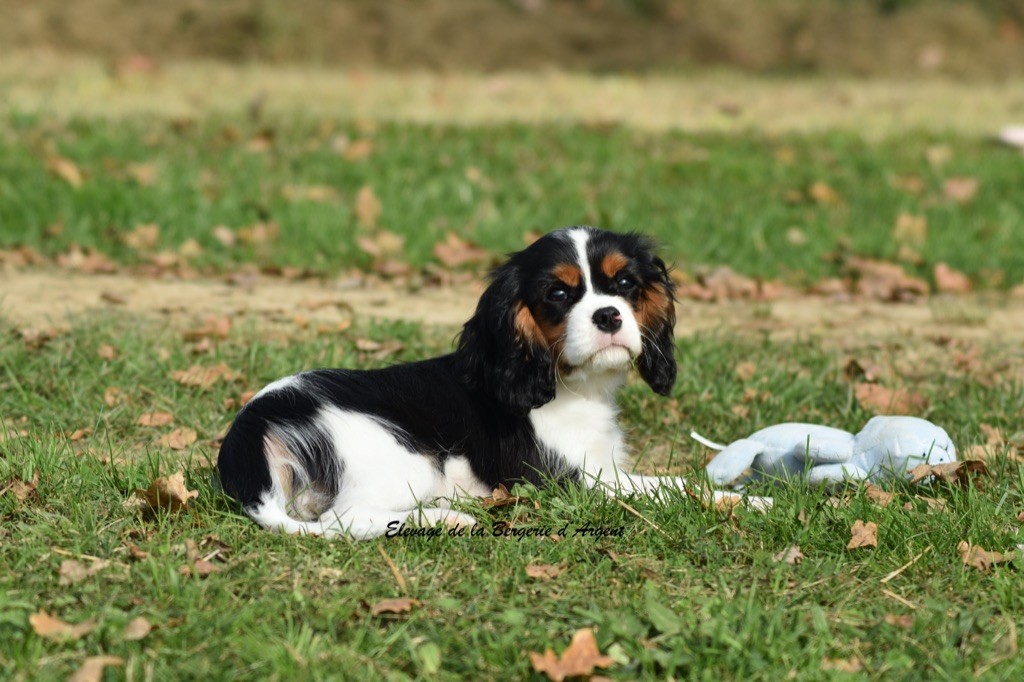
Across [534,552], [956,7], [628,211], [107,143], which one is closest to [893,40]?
[956,7]

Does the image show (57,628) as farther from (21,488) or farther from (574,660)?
(574,660)

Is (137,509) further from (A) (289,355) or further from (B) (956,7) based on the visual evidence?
(B) (956,7)

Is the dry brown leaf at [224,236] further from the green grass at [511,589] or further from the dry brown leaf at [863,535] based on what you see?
the dry brown leaf at [863,535]

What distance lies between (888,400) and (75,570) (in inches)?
137

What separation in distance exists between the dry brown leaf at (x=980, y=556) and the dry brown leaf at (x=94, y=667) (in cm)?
236

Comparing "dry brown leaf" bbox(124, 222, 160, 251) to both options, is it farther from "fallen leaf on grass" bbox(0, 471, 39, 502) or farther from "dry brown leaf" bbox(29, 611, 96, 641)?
"dry brown leaf" bbox(29, 611, 96, 641)

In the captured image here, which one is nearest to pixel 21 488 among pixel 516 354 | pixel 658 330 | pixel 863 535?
pixel 516 354

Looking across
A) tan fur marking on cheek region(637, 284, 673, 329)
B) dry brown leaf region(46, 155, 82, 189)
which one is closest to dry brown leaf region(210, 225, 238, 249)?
dry brown leaf region(46, 155, 82, 189)

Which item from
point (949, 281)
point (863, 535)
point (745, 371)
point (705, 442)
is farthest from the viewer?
point (949, 281)

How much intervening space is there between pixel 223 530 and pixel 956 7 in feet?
48.9

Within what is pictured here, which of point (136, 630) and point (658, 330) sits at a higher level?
point (658, 330)

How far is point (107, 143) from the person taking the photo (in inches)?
381

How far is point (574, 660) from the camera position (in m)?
3.03

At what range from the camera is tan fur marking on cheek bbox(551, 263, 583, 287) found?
3.99 m
